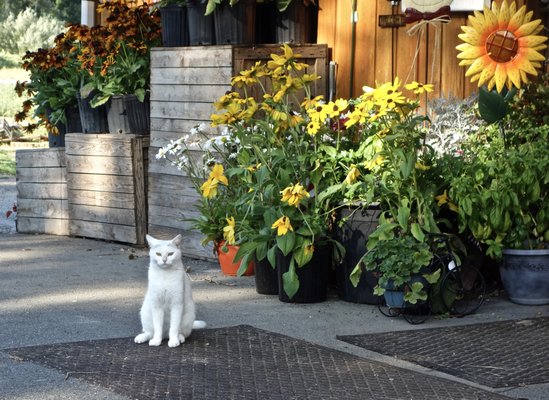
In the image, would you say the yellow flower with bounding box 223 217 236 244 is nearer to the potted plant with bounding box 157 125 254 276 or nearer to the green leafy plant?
the potted plant with bounding box 157 125 254 276

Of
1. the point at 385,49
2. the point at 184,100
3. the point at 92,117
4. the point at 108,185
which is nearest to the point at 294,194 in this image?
the point at 184,100

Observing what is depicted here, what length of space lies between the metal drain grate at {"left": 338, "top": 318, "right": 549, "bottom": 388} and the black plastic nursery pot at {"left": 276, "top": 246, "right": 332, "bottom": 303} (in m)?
0.94

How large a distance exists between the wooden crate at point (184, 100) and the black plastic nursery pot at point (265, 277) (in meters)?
1.24

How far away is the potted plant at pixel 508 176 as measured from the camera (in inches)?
271

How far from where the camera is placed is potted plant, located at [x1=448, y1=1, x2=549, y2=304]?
688 cm

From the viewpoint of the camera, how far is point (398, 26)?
8.95 m

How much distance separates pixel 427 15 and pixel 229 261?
2.57 m

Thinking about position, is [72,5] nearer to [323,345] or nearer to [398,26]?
[398,26]

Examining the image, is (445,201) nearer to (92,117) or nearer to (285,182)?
(285,182)

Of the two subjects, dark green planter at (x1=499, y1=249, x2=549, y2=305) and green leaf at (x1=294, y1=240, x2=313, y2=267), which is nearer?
green leaf at (x1=294, y1=240, x2=313, y2=267)

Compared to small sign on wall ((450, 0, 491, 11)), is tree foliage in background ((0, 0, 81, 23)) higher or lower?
higher

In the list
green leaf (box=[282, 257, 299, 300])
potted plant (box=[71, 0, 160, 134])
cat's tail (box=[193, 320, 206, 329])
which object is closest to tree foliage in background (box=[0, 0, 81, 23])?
potted plant (box=[71, 0, 160, 134])

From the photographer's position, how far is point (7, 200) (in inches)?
532

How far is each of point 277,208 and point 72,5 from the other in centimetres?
3181
